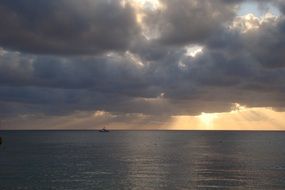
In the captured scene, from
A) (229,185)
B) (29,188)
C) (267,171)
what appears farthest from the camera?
(267,171)

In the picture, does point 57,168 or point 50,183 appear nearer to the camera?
point 50,183

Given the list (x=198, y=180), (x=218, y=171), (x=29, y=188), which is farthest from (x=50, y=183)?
(x=218, y=171)

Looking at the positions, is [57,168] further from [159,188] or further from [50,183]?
[159,188]

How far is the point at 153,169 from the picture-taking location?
117 meters

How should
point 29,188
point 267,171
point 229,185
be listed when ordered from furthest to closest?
point 267,171, point 229,185, point 29,188

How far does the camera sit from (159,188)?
278 ft

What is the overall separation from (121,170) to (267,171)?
41267 millimetres

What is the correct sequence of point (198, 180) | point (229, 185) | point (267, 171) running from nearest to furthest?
point (229, 185) → point (198, 180) → point (267, 171)

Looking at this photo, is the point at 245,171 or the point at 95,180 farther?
the point at 245,171

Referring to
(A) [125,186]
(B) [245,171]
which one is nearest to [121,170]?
(A) [125,186]

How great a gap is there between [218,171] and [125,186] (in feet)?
119

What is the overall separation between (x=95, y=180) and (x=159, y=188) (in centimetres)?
1759

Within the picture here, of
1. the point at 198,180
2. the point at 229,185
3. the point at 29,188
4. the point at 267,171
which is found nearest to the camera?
the point at 29,188

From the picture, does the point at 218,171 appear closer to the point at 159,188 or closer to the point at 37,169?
the point at 159,188
